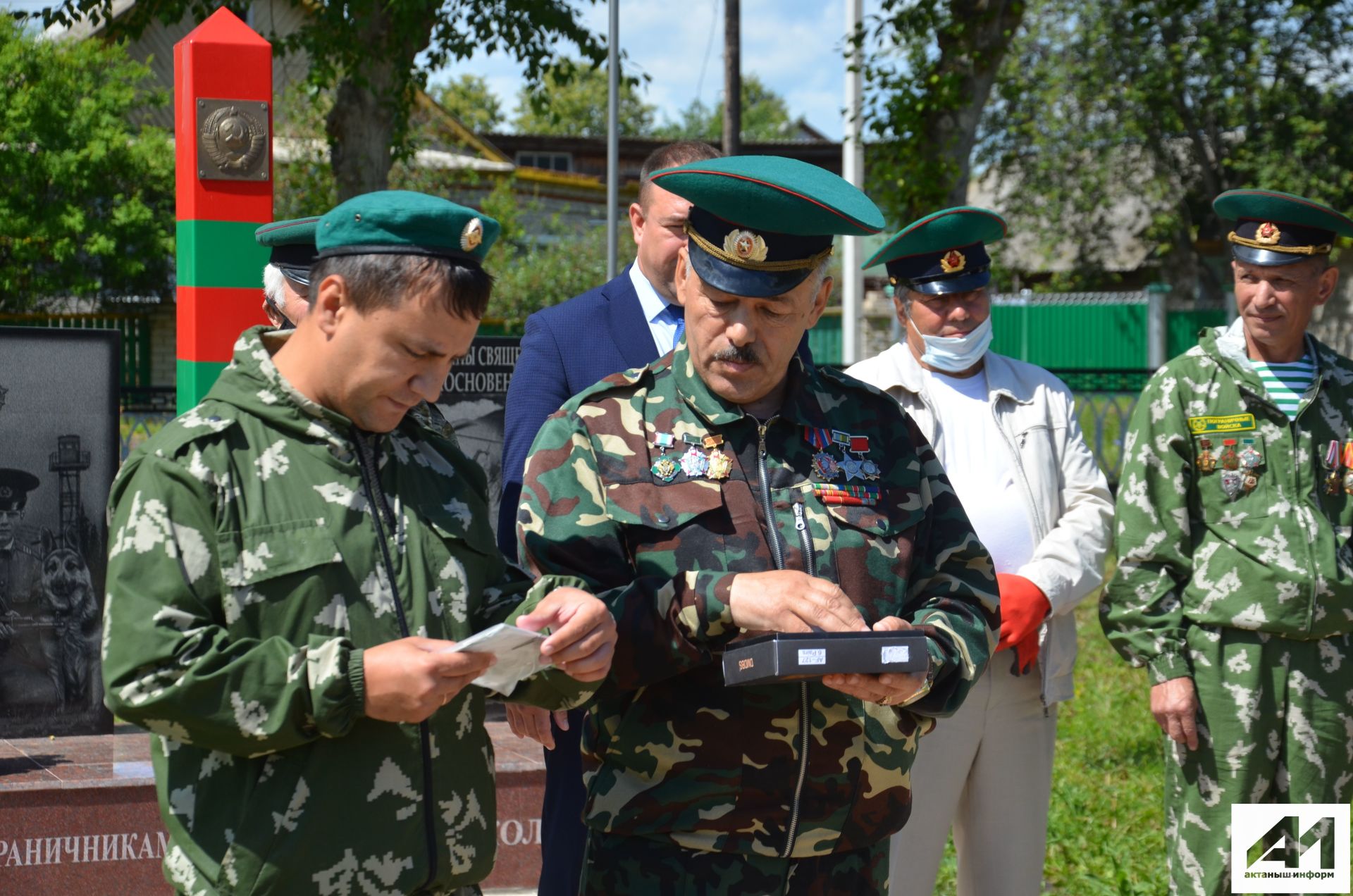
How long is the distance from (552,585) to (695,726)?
14.1 inches

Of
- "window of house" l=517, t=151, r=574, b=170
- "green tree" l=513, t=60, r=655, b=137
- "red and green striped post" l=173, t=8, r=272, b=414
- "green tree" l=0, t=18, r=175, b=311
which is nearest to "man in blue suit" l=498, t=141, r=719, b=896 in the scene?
"red and green striped post" l=173, t=8, r=272, b=414

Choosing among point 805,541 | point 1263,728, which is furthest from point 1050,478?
point 805,541

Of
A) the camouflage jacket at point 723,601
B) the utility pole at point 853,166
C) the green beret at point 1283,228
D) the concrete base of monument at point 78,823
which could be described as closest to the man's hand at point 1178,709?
the green beret at point 1283,228

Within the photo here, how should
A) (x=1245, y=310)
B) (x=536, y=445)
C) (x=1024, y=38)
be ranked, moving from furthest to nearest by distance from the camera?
1. (x=1024, y=38)
2. (x=1245, y=310)
3. (x=536, y=445)

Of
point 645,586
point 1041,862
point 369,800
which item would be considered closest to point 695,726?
point 645,586

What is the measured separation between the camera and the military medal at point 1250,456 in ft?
12.7

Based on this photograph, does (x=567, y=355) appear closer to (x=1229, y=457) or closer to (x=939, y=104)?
(x=1229, y=457)

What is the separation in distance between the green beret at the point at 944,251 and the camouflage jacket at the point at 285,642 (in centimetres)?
194

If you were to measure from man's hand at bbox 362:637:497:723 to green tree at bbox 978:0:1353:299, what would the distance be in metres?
23.8

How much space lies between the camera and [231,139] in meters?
4.40

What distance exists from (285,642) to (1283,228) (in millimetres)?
3179

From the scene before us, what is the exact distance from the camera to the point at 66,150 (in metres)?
21.4

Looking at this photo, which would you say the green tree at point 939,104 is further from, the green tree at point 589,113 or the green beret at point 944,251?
the green tree at point 589,113

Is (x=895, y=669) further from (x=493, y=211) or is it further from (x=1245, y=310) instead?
(x=493, y=211)
